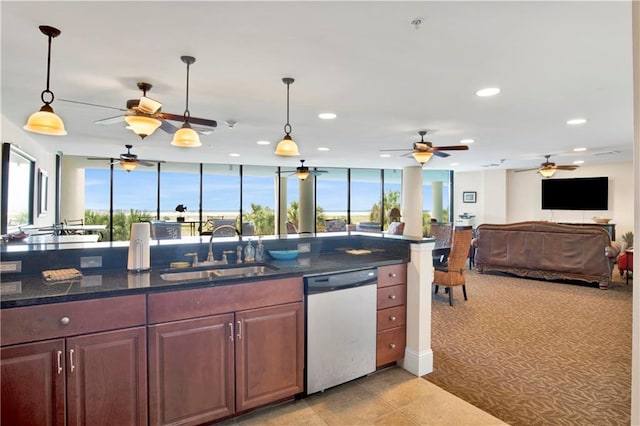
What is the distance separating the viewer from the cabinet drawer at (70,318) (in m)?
1.73

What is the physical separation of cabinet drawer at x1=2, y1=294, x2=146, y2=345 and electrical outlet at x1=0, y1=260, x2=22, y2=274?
2.49 feet

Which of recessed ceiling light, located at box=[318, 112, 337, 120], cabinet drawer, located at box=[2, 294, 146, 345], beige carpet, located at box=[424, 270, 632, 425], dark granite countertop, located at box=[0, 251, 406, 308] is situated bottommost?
beige carpet, located at box=[424, 270, 632, 425]

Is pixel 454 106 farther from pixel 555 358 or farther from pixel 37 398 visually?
pixel 37 398

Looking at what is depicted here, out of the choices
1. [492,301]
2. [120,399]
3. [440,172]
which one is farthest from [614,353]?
[440,172]

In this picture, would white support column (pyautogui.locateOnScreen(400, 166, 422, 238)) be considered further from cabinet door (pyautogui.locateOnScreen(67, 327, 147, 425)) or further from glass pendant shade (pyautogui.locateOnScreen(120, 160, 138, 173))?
cabinet door (pyautogui.locateOnScreen(67, 327, 147, 425))

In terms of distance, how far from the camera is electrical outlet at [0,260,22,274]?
2266 millimetres

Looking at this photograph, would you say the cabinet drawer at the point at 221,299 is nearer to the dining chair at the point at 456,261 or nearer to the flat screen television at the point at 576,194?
the dining chair at the point at 456,261

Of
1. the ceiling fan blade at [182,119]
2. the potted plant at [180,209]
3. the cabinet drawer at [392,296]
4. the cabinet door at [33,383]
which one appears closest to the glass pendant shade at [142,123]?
the ceiling fan blade at [182,119]

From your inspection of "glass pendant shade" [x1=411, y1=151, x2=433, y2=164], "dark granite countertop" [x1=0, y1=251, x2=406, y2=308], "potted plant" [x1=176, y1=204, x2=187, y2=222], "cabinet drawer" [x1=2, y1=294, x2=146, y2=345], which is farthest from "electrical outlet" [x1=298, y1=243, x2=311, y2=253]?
"potted plant" [x1=176, y1=204, x2=187, y2=222]

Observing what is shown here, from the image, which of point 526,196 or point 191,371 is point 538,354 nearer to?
point 191,371

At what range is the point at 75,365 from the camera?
1.86 m

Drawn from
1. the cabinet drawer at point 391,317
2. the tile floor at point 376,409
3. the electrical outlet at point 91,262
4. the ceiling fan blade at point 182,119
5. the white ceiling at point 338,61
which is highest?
the white ceiling at point 338,61

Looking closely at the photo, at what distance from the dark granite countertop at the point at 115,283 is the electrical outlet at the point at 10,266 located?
0.17ft

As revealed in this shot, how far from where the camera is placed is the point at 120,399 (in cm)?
198
